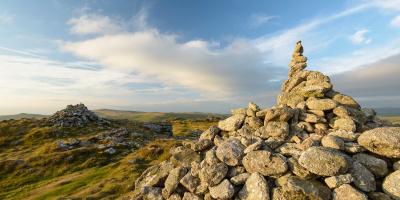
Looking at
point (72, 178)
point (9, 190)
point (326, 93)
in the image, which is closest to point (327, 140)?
point (326, 93)

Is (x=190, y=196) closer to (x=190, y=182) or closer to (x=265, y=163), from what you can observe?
(x=190, y=182)

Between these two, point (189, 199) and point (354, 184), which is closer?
point (354, 184)

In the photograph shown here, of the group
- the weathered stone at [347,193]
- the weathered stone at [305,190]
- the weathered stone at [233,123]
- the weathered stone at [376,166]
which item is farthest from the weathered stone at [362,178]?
the weathered stone at [233,123]

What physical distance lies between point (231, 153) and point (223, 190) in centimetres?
269

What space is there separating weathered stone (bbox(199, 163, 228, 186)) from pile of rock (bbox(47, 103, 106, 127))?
310ft

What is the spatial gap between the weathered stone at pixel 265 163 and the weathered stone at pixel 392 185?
542 centimetres

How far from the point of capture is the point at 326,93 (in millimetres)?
27281

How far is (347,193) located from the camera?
17094 mm

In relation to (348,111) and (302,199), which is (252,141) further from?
(348,111)

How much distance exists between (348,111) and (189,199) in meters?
13.7

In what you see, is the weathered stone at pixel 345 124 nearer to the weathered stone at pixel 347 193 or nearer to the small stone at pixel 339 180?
the small stone at pixel 339 180

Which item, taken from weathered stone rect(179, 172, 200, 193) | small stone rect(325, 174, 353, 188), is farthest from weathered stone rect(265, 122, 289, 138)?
weathered stone rect(179, 172, 200, 193)

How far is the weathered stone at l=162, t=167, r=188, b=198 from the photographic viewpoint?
868 inches

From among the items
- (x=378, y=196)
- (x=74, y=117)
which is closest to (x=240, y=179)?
(x=378, y=196)
